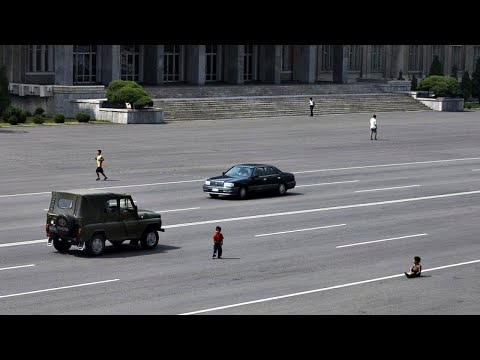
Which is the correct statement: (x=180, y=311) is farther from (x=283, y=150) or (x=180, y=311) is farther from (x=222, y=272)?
(x=283, y=150)

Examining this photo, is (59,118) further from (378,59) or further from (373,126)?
(378,59)

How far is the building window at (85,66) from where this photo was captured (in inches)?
3285

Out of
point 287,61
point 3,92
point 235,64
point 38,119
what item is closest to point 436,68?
point 287,61

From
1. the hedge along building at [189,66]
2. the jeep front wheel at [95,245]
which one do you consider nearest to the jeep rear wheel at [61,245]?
the jeep front wheel at [95,245]

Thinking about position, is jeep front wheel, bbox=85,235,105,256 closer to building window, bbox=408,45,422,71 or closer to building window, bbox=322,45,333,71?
building window, bbox=322,45,333,71

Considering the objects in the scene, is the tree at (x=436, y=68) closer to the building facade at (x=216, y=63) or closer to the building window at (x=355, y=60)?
the building facade at (x=216, y=63)

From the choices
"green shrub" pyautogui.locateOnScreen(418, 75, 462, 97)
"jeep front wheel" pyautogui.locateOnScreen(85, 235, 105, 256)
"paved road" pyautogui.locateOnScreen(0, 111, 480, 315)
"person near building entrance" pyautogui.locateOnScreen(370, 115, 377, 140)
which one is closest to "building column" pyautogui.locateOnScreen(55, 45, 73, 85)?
"paved road" pyautogui.locateOnScreen(0, 111, 480, 315)

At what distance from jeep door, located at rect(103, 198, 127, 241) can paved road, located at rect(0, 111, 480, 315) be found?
0.62 m

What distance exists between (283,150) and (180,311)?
3869 centimetres

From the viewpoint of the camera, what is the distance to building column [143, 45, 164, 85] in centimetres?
8781

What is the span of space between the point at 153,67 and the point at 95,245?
61.3m
